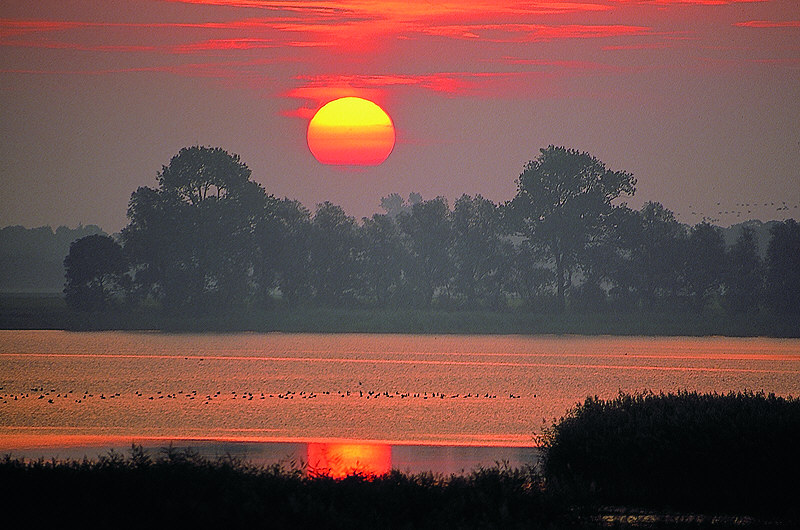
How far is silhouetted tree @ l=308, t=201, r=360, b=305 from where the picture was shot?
13662 centimetres

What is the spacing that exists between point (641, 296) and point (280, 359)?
5544cm

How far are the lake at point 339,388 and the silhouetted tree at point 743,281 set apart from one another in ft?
21.0

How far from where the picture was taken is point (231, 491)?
2380 centimetres

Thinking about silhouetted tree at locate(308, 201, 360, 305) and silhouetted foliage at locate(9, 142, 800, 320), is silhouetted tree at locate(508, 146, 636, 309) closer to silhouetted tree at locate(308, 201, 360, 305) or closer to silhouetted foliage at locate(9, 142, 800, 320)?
silhouetted foliage at locate(9, 142, 800, 320)

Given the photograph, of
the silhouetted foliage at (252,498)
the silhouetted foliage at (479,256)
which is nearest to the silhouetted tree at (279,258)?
the silhouetted foliage at (479,256)

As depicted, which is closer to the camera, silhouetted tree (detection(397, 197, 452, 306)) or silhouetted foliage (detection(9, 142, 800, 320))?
silhouetted foliage (detection(9, 142, 800, 320))

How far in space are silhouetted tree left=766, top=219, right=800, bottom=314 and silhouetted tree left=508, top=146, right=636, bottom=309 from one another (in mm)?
17414

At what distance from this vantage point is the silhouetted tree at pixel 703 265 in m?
130

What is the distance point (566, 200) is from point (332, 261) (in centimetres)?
2794

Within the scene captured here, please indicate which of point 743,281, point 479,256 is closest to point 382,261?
point 479,256

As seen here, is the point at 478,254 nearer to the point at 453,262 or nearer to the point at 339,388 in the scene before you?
the point at 453,262

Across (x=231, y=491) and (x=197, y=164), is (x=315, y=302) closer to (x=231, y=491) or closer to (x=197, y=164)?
(x=197, y=164)

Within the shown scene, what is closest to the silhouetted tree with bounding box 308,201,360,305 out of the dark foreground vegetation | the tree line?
the tree line

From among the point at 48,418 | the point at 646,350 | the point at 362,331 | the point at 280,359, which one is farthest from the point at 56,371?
the point at 362,331
